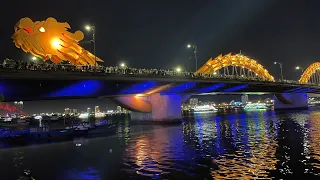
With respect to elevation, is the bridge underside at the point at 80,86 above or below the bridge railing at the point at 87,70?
below

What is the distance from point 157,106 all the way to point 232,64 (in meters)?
71.1

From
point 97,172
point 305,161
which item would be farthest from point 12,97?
point 305,161

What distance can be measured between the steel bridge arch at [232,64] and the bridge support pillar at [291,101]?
567 inches

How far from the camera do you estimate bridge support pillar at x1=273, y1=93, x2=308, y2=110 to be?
143m

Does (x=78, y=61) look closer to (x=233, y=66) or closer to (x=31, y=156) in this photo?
(x=31, y=156)

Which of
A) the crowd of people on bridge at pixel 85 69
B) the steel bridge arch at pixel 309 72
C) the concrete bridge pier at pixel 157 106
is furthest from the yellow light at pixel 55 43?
the steel bridge arch at pixel 309 72

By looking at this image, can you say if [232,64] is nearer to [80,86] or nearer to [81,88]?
[81,88]

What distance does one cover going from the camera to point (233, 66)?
13512 cm

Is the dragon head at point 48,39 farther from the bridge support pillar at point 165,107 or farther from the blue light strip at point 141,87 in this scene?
the bridge support pillar at point 165,107

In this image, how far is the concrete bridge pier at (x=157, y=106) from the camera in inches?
2906

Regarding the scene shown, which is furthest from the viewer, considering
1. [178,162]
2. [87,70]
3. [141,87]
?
[141,87]

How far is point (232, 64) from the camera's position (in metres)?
135

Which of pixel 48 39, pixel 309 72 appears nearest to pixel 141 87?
pixel 48 39

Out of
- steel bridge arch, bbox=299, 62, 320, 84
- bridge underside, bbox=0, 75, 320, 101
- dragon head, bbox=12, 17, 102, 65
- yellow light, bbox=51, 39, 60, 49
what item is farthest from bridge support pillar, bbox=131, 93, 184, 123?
steel bridge arch, bbox=299, 62, 320, 84
